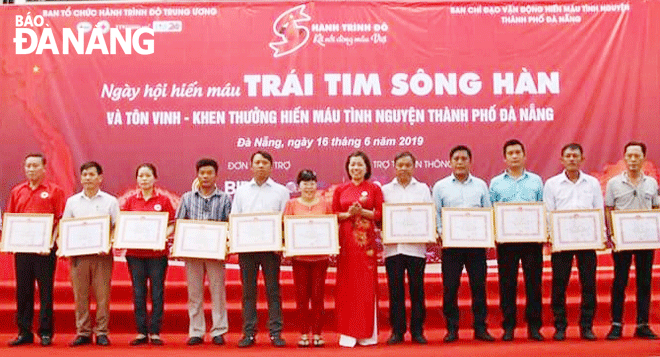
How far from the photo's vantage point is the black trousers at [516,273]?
4.95m

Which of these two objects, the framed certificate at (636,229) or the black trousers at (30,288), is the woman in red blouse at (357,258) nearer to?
the framed certificate at (636,229)

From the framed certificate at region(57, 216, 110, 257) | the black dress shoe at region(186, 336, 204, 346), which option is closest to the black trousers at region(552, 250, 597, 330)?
the black dress shoe at region(186, 336, 204, 346)

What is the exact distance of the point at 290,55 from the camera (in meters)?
6.04

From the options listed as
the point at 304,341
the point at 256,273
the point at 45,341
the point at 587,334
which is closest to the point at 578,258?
the point at 587,334

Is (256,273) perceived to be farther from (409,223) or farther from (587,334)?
(587,334)

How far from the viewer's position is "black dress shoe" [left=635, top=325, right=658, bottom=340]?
16.3 feet

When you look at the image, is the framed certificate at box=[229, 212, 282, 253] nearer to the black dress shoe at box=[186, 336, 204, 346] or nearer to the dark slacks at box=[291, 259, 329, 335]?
the dark slacks at box=[291, 259, 329, 335]

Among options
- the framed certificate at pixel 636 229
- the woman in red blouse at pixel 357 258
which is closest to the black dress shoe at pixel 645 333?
the framed certificate at pixel 636 229

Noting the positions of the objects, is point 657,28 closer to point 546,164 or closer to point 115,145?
point 546,164

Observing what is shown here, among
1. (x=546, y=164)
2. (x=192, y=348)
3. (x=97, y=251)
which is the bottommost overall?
(x=192, y=348)

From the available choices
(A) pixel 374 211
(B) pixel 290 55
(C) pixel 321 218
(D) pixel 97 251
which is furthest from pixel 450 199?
(D) pixel 97 251

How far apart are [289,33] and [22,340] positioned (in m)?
2.72

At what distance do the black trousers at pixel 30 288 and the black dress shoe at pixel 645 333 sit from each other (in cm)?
354

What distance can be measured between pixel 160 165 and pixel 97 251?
Answer: 1220 millimetres
